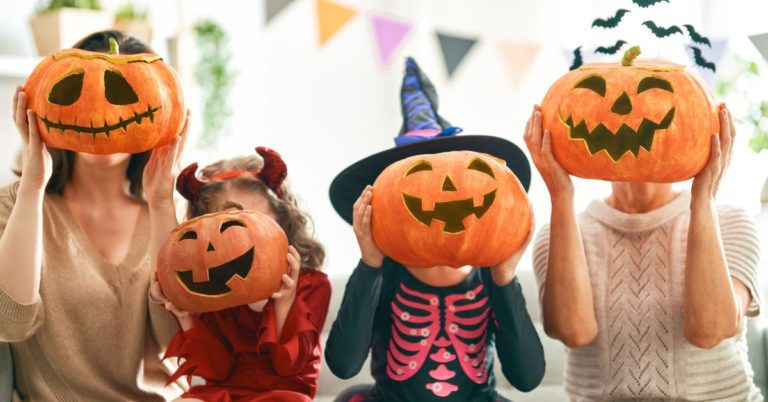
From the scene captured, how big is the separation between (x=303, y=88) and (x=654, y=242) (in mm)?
2490

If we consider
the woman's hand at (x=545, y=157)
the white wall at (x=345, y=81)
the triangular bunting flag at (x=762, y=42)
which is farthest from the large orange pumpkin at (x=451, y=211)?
the white wall at (x=345, y=81)

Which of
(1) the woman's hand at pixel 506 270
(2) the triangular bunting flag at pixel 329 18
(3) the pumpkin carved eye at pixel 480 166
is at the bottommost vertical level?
(1) the woman's hand at pixel 506 270

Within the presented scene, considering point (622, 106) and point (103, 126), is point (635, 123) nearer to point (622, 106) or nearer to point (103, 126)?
point (622, 106)

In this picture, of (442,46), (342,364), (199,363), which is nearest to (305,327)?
(342,364)

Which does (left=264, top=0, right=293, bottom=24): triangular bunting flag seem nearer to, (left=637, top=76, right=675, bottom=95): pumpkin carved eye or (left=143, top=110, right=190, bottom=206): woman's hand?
(left=143, top=110, right=190, bottom=206): woman's hand

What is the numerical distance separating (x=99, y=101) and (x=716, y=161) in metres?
1.21

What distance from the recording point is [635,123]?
1.59 m

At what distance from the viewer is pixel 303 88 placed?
4.16 metres

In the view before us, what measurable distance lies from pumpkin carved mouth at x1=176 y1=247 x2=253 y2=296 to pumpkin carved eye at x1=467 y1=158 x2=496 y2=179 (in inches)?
19.3

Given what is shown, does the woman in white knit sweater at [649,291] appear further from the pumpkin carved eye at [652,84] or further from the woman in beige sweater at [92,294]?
the woman in beige sweater at [92,294]

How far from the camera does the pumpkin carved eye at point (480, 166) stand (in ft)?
5.36

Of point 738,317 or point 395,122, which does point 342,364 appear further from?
point 395,122

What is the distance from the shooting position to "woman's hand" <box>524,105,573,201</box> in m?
1.71

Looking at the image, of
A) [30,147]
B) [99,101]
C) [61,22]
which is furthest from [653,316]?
[61,22]
